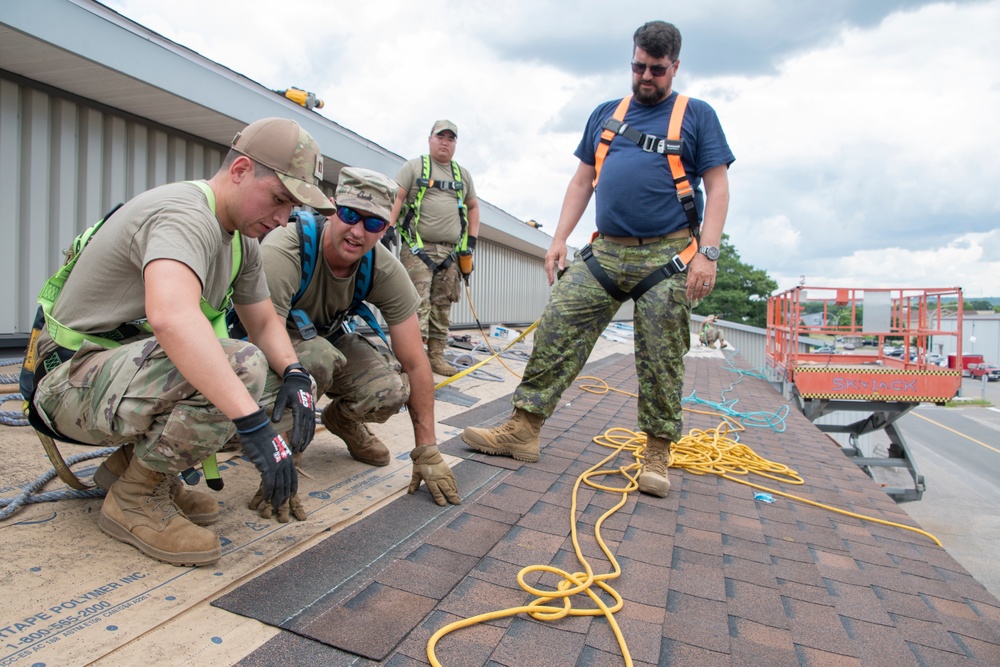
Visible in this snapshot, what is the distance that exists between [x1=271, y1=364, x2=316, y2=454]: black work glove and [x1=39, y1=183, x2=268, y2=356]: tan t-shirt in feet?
1.11

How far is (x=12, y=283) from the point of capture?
12.5 ft

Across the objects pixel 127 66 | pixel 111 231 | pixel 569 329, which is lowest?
pixel 569 329

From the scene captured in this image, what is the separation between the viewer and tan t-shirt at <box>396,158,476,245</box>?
15.2 ft

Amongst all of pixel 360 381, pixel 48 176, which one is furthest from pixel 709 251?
pixel 48 176

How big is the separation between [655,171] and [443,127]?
236 cm

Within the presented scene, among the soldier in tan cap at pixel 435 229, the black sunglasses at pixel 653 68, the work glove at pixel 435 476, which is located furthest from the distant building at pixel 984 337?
the work glove at pixel 435 476

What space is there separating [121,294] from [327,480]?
1012 millimetres

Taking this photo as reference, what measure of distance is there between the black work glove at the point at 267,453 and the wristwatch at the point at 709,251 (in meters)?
1.82

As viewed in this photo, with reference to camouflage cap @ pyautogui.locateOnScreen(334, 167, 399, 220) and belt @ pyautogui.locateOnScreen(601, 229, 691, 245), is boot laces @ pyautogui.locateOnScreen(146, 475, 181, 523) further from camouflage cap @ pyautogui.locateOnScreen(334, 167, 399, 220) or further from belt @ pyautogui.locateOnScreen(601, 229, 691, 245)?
belt @ pyautogui.locateOnScreen(601, 229, 691, 245)

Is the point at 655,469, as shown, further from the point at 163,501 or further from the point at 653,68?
the point at 163,501

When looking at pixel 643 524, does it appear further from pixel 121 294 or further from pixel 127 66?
pixel 127 66

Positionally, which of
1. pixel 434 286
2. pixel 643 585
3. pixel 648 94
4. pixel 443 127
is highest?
pixel 443 127

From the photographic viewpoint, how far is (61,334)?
1637 mm

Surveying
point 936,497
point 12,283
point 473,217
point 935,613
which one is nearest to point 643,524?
point 935,613
